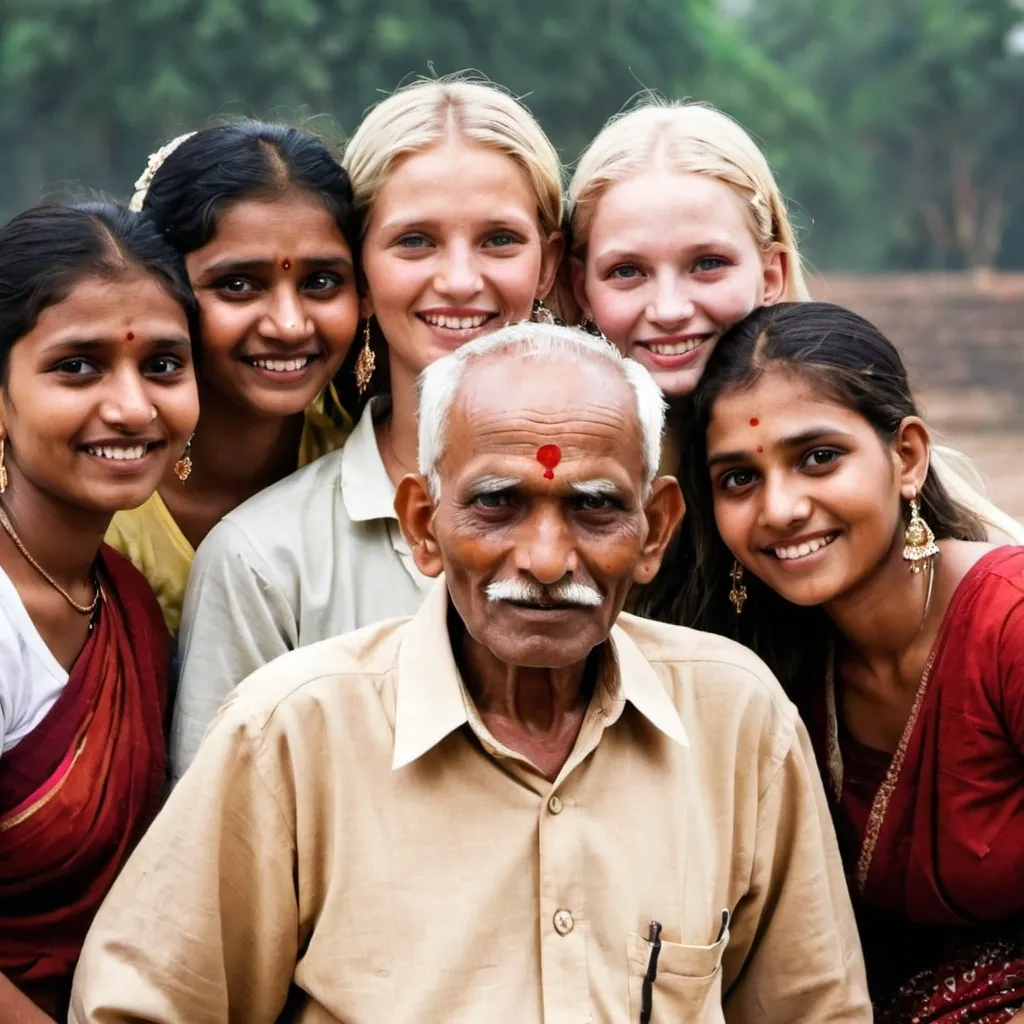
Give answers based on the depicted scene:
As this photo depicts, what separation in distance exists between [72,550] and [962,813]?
1883mm

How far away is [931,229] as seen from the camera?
35.2 m

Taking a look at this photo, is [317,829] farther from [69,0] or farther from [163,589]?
[69,0]

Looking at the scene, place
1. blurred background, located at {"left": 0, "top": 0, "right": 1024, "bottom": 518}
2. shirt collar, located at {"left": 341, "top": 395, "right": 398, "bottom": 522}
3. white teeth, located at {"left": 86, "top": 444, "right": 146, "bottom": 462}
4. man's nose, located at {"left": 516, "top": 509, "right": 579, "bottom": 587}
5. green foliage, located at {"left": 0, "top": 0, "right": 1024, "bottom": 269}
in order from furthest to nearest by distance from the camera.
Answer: green foliage, located at {"left": 0, "top": 0, "right": 1024, "bottom": 269} → blurred background, located at {"left": 0, "top": 0, "right": 1024, "bottom": 518} → shirt collar, located at {"left": 341, "top": 395, "right": 398, "bottom": 522} → white teeth, located at {"left": 86, "top": 444, "right": 146, "bottom": 462} → man's nose, located at {"left": 516, "top": 509, "right": 579, "bottom": 587}

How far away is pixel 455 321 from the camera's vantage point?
385 cm

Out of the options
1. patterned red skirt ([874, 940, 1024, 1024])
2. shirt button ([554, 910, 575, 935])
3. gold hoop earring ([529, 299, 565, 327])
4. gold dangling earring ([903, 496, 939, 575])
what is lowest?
patterned red skirt ([874, 940, 1024, 1024])

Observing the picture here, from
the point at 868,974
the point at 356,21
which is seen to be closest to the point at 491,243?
the point at 868,974

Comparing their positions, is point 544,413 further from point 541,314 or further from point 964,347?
point 964,347

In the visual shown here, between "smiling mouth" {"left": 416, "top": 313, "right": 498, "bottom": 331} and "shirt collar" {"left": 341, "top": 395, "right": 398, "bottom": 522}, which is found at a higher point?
"smiling mouth" {"left": 416, "top": 313, "right": 498, "bottom": 331}

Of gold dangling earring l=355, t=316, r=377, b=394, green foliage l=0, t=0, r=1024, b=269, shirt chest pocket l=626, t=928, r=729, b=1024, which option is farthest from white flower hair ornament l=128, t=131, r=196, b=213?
green foliage l=0, t=0, r=1024, b=269

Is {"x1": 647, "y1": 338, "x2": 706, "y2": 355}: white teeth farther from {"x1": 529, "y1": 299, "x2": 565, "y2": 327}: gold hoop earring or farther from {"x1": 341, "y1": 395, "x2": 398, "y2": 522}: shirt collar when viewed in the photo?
{"x1": 341, "y1": 395, "x2": 398, "y2": 522}: shirt collar

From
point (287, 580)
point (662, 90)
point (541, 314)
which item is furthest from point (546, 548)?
point (662, 90)

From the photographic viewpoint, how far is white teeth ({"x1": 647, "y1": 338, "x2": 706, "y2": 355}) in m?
3.96

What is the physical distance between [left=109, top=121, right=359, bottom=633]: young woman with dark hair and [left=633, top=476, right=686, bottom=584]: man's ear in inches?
46.6

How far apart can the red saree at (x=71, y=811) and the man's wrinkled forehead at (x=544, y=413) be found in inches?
38.7
